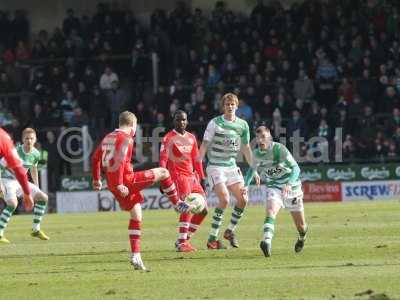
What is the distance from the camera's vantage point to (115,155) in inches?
539

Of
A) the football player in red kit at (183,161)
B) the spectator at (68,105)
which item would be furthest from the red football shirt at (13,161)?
the spectator at (68,105)

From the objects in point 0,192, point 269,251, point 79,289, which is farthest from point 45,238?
point 79,289

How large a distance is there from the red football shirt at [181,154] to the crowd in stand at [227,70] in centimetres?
1396

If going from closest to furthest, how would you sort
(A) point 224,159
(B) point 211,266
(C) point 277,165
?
(B) point 211,266, (C) point 277,165, (A) point 224,159

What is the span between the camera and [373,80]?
31406 millimetres

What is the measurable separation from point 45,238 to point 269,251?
21.0 feet

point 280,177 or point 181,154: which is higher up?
point 181,154

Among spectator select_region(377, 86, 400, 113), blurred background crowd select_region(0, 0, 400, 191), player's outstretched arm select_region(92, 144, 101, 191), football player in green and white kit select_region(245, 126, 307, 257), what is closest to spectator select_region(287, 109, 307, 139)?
blurred background crowd select_region(0, 0, 400, 191)

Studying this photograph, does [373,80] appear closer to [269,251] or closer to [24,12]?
[24,12]

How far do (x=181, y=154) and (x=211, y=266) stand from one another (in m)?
3.48

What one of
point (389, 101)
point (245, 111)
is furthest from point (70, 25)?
point (389, 101)

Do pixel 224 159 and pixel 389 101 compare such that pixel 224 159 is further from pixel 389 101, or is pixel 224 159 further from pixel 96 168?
pixel 389 101

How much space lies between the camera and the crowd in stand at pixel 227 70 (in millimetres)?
31141

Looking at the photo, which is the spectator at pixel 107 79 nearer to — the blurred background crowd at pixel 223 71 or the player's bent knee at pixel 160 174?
the blurred background crowd at pixel 223 71
